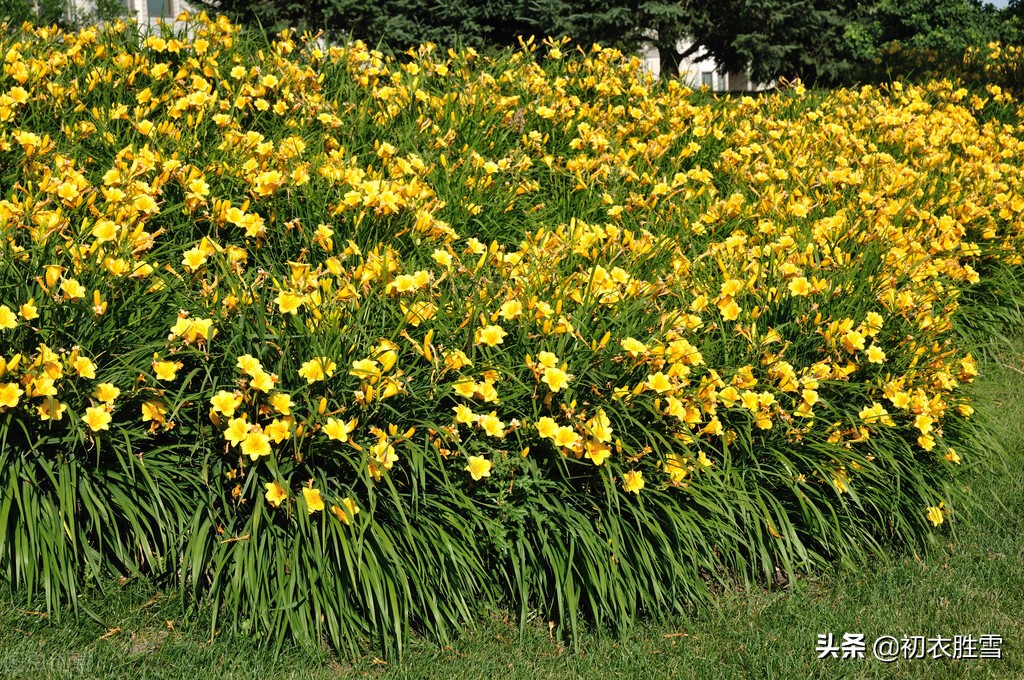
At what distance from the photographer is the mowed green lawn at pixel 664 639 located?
123 inches

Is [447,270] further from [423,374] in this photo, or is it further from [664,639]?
[664,639]

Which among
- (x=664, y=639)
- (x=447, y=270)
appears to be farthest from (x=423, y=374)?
(x=664, y=639)

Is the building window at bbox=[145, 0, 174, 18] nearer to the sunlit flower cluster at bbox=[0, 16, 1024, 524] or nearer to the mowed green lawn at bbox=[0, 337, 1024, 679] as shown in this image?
the sunlit flower cluster at bbox=[0, 16, 1024, 524]

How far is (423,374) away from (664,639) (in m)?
1.23

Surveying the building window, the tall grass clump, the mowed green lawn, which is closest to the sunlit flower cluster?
the tall grass clump

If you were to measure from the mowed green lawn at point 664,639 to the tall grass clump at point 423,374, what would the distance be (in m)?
0.09

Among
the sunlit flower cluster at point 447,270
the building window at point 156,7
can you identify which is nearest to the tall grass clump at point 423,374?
the sunlit flower cluster at point 447,270

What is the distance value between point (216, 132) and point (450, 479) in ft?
8.45

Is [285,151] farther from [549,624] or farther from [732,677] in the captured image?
[732,677]

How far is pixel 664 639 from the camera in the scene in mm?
3439

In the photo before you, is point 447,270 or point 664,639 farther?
point 447,270

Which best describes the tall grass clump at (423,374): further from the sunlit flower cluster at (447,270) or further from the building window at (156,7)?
the building window at (156,7)

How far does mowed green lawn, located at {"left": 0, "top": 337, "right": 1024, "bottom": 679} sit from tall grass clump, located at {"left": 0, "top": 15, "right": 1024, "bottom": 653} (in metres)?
0.09

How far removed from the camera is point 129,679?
302cm
